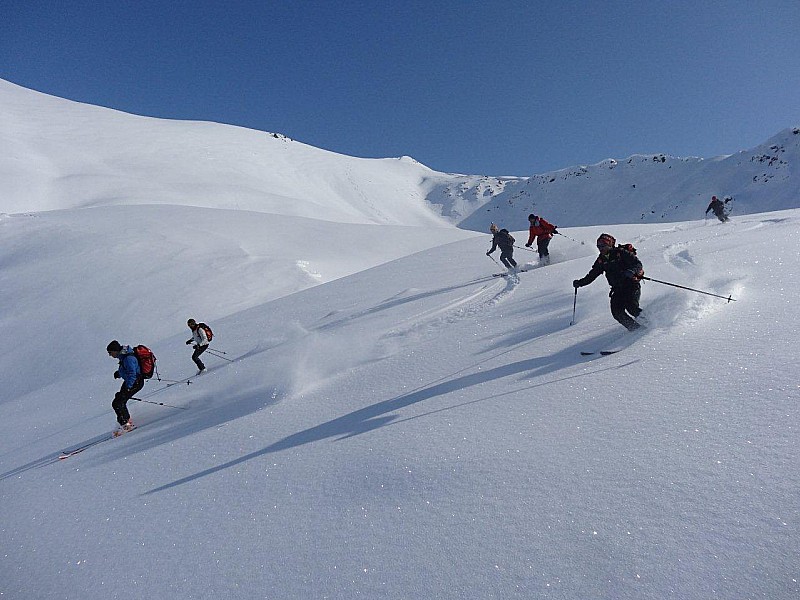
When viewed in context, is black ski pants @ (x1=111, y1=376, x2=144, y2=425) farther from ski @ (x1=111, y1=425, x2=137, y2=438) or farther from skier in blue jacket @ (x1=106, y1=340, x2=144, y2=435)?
ski @ (x1=111, y1=425, x2=137, y2=438)

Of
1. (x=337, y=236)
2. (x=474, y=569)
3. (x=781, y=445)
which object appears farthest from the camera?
(x=337, y=236)

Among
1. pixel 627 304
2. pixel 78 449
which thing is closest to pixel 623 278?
pixel 627 304

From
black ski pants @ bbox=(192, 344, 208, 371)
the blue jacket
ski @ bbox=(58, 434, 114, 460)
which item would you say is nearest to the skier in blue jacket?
the blue jacket

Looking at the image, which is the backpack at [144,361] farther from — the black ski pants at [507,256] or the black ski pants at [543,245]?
the black ski pants at [543,245]

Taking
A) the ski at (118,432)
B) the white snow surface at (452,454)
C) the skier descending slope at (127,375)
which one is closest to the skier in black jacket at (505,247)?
the white snow surface at (452,454)

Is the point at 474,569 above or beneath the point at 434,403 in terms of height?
beneath

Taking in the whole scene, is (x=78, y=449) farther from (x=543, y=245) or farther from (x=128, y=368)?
(x=543, y=245)

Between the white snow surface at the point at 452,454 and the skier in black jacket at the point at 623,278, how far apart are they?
0.39 meters

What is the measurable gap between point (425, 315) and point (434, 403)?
4388 mm

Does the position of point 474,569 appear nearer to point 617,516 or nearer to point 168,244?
point 617,516

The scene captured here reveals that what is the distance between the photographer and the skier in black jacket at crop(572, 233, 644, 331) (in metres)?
6.10

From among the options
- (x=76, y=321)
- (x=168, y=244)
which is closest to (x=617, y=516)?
(x=76, y=321)

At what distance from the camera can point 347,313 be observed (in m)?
11.2

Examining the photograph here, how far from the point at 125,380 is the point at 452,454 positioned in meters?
6.25
